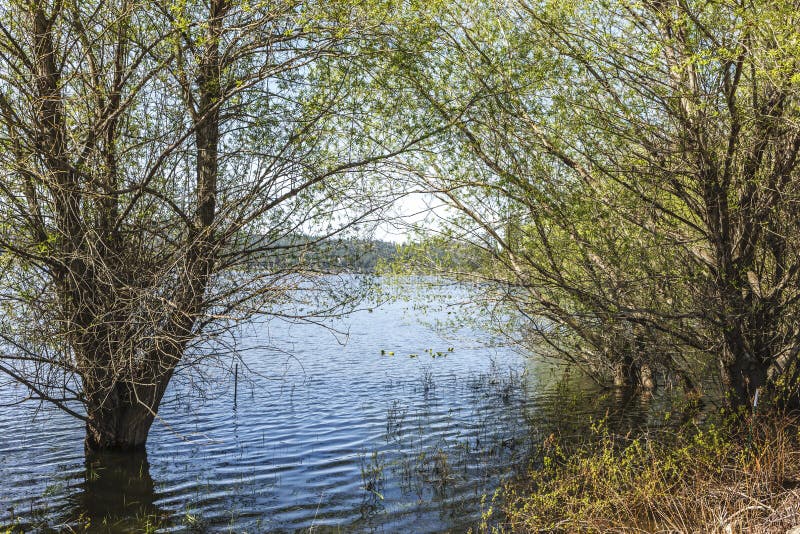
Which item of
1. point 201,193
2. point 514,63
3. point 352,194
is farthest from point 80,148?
point 514,63

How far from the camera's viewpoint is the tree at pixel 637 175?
9609mm

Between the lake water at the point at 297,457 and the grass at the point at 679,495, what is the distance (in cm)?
96

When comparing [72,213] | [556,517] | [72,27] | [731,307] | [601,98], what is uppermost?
[72,27]

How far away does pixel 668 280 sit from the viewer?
11016 mm

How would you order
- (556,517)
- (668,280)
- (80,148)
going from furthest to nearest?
(668,280)
(80,148)
(556,517)

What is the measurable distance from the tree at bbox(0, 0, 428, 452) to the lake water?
127 centimetres

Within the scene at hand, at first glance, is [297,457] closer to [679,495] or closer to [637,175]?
[679,495]

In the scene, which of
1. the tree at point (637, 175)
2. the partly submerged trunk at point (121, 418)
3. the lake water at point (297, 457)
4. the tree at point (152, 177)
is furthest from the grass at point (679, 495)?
the partly submerged trunk at point (121, 418)

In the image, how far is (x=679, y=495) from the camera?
7188 mm

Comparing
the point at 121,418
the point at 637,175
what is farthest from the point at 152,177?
the point at 637,175

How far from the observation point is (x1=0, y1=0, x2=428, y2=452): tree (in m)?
8.65

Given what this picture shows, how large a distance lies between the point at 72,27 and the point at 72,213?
262cm

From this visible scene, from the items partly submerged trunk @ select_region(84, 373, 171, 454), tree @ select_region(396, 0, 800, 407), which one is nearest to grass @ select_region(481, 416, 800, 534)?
tree @ select_region(396, 0, 800, 407)

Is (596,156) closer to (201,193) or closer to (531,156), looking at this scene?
(531,156)
